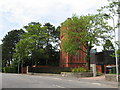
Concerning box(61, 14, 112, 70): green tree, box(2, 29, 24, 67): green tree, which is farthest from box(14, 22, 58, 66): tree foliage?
box(2, 29, 24, 67): green tree

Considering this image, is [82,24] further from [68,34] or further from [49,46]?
[49,46]

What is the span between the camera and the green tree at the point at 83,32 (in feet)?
109

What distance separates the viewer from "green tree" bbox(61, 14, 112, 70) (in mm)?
33375

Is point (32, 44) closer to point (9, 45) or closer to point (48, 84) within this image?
point (9, 45)

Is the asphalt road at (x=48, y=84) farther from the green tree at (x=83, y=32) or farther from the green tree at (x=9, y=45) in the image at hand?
the green tree at (x=9, y=45)

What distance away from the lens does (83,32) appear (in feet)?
111

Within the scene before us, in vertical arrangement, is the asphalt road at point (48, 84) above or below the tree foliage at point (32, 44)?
below

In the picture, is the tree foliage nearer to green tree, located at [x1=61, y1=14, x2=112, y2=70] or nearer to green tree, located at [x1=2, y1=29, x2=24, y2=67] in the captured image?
green tree, located at [x1=61, y1=14, x2=112, y2=70]

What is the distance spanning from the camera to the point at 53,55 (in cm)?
6900

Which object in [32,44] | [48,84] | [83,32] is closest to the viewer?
[48,84]

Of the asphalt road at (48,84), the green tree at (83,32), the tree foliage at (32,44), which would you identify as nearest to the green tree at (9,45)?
the tree foliage at (32,44)

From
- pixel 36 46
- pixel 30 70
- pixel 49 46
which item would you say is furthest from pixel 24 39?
pixel 49 46

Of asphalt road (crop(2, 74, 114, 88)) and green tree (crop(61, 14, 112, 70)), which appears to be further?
green tree (crop(61, 14, 112, 70))

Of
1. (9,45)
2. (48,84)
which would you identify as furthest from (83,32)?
(9,45)
